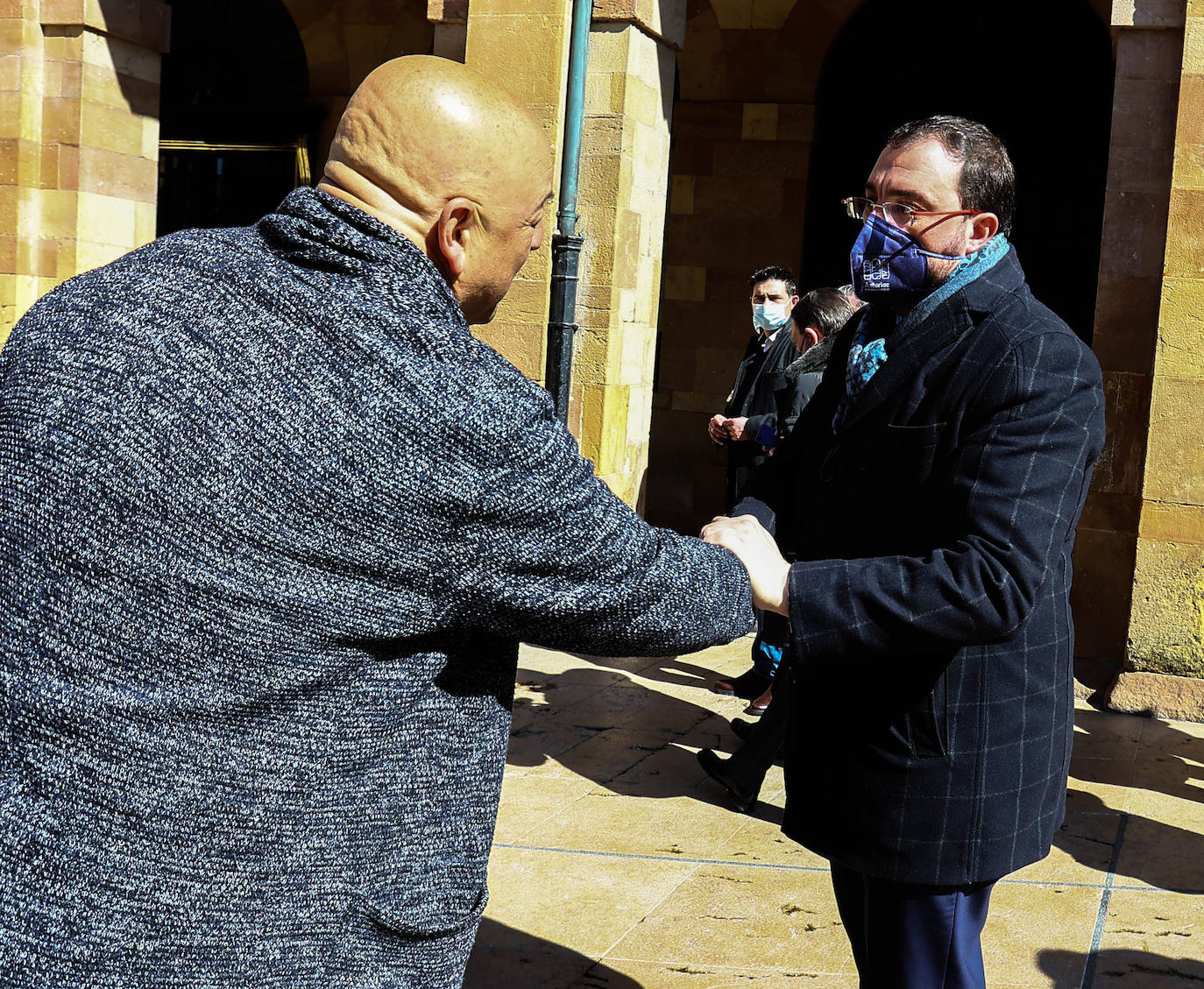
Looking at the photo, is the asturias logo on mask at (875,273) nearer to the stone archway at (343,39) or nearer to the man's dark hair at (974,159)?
the man's dark hair at (974,159)

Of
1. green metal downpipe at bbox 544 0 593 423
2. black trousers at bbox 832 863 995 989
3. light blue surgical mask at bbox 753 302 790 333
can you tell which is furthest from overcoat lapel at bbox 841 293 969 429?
light blue surgical mask at bbox 753 302 790 333

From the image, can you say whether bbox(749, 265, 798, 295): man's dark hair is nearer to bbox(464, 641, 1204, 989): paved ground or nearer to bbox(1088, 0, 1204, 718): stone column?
bbox(1088, 0, 1204, 718): stone column

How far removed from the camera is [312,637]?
142 centimetres

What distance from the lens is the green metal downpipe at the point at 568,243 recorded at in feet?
22.1

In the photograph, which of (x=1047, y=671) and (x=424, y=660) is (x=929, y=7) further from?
(x=424, y=660)

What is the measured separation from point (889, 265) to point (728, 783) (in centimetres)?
277

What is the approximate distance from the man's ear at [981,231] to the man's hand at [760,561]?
67cm

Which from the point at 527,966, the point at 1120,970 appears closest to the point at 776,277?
Result: the point at 1120,970

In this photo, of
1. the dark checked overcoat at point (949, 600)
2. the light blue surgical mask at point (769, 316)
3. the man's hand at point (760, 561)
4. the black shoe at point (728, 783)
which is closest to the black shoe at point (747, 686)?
the black shoe at point (728, 783)

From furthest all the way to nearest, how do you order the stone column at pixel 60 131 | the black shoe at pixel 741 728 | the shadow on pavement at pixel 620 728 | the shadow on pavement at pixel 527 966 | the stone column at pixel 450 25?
the stone column at pixel 60 131 < the stone column at pixel 450 25 < the black shoe at pixel 741 728 < the shadow on pavement at pixel 620 728 < the shadow on pavement at pixel 527 966

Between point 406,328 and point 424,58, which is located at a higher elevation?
point 424,58

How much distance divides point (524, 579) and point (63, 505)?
0.47 m

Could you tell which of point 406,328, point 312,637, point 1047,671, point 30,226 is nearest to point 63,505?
point 312,637

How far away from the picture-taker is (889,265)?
2.39m
